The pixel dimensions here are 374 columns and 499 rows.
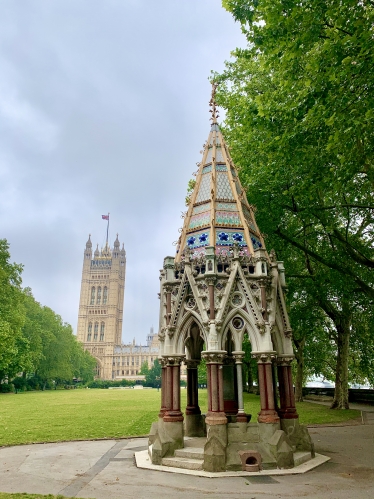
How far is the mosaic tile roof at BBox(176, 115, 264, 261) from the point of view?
12523 mm

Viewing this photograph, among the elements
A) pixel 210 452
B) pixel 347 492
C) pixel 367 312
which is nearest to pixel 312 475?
pixel 347 492

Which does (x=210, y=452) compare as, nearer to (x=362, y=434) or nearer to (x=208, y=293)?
(x=208, y=293)

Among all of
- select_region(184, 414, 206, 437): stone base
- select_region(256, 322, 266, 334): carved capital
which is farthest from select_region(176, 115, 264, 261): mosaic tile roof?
select_region(184, 414, 206, 437): stone base

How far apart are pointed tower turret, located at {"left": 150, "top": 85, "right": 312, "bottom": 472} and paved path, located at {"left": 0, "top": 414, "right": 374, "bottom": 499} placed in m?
0.87

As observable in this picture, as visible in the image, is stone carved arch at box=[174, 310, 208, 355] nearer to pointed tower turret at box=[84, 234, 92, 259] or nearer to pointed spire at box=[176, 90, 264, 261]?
pointed spire at box=[176, 90, 264, 261]

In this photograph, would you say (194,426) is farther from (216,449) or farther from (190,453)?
(216,449)

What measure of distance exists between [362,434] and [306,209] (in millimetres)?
9554

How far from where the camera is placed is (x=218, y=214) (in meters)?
12.9

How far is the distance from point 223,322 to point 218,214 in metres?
3.64

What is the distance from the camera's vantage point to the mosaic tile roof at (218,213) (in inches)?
493

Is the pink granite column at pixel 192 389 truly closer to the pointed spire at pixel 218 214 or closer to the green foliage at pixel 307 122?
the pointed spire at pixel 218 214

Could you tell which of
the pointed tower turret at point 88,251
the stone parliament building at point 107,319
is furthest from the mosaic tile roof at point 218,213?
the pointed tower turret at point 88,251

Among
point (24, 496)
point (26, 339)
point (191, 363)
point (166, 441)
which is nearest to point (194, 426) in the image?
point (191, 363)

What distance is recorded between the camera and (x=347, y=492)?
312 inches
